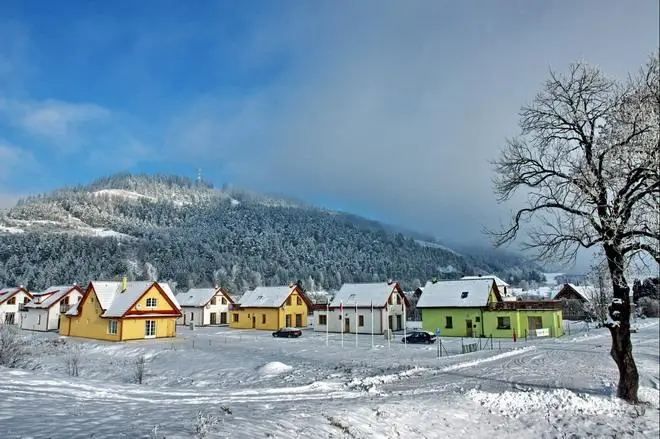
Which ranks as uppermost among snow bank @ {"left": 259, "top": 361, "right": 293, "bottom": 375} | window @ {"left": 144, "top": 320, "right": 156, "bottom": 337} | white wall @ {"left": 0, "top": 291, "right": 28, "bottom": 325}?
white wall @ {"left": 0, "top": 291, "right": 28, "bottom": 325}

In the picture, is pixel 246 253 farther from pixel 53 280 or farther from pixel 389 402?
pixel 389 402

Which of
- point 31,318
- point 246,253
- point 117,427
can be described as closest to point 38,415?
point 117,427

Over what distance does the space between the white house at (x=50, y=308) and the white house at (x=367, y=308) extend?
112ft

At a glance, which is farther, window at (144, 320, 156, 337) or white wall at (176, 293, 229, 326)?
white wall at (176, 293, 229, 326)

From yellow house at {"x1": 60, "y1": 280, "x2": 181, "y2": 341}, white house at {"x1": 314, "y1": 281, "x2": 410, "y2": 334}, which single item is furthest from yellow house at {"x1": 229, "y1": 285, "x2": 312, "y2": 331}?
yellow house at {"x1": 60, "y1": 280, "x2": 181, "y2": 341}

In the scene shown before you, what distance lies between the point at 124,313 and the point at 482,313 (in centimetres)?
3583

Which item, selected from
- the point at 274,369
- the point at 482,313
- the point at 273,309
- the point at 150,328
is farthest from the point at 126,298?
the point at 482,313

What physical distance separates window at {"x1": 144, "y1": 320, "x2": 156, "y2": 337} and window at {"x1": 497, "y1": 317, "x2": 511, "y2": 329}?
35351 millimetres

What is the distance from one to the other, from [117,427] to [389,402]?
8.78 metres

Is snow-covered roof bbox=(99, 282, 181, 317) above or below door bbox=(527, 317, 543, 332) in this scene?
above

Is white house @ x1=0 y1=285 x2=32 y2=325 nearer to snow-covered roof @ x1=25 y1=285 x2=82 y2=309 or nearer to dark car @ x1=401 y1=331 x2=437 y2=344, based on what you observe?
snow-covered roof @ x1=25 y1=285 x2=82 y2=309

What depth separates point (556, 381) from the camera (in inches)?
846

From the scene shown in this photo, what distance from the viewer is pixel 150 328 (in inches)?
1981

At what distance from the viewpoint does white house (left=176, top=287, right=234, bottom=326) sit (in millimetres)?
76938
